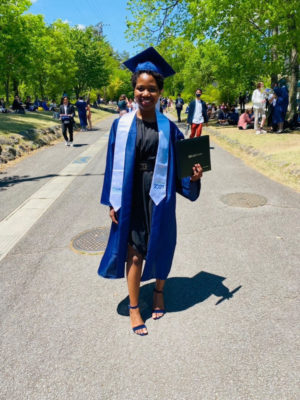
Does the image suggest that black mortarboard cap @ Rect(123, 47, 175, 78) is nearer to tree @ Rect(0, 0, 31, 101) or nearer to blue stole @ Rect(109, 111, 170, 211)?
blue stole @ Rect(109, 111, 170, 211)

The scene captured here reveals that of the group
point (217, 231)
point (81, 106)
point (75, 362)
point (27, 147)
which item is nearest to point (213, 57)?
point (81, 106)

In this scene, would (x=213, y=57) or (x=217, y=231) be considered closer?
(x=217, y=231)

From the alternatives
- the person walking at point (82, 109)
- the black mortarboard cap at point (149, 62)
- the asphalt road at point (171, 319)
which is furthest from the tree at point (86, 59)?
the black mortarboard cap at point (149, 62)

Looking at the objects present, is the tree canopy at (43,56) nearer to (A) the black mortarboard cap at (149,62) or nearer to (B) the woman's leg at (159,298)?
(A) the black mortarboard cap at (149,62)

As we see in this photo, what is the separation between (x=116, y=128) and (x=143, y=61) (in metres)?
0.58

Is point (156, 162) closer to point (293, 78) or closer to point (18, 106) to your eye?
point (293, 78)

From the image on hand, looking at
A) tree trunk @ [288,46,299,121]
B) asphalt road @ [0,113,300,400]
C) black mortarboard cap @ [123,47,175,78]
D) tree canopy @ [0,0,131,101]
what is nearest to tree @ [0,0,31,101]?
tree canopy @ [0,0,131,101]

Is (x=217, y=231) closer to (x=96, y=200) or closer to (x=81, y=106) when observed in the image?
(x=96, y=200)

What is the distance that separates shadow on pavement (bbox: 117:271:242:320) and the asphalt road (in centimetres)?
1

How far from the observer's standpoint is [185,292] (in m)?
3.28

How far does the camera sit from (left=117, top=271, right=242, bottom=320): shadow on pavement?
306cm

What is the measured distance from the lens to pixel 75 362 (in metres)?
2.40

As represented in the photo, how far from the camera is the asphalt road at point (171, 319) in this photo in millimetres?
2207

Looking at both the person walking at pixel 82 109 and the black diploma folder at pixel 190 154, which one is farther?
the person walking at pixel 82 109
